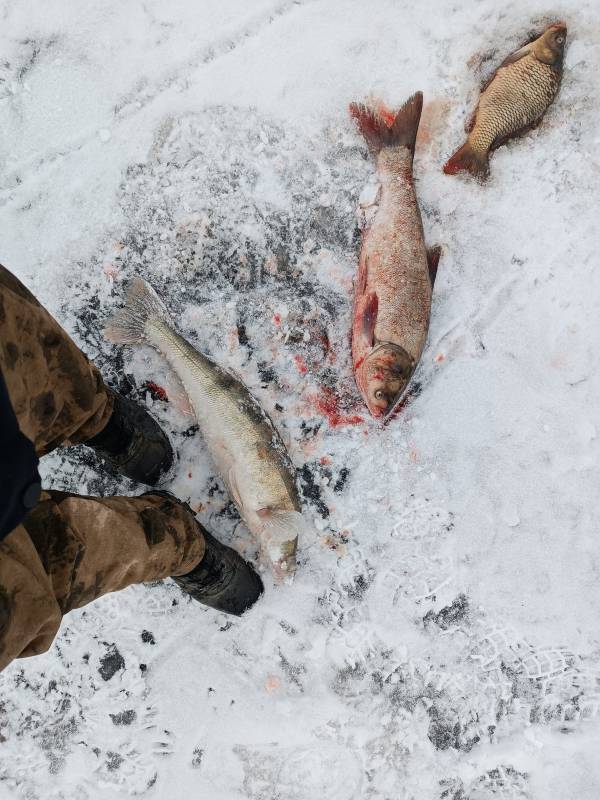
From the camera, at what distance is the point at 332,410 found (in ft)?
11.0

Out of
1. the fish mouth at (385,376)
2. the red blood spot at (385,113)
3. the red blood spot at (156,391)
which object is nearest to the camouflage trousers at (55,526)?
the red blood spot at (156,391)

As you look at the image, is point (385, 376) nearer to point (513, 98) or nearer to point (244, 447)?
point (244, 447)

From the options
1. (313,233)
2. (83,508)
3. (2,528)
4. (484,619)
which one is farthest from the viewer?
(313,233)

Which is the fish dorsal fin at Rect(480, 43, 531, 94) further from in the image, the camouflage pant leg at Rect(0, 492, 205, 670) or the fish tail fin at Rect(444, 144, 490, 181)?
the camouflage pant leg at Rect(0, 492, 205, 670)

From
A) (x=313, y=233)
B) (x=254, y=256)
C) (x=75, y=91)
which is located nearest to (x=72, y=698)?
(x=254, y=256)

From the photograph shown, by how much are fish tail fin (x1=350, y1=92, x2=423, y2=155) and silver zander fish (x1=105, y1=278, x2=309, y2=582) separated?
5.13 ft

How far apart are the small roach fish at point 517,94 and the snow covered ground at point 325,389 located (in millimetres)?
143

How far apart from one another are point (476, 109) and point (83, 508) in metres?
2.97

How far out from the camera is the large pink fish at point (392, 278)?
10.2 ft

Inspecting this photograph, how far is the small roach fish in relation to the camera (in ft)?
10.6

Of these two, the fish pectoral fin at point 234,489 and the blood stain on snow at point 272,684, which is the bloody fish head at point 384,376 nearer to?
the fish pectoral fin at point 234,489

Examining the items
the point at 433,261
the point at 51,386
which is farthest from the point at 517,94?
Result: the point at 51,386

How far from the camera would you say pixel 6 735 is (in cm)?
323

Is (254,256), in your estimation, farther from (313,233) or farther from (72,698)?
(72,698)
